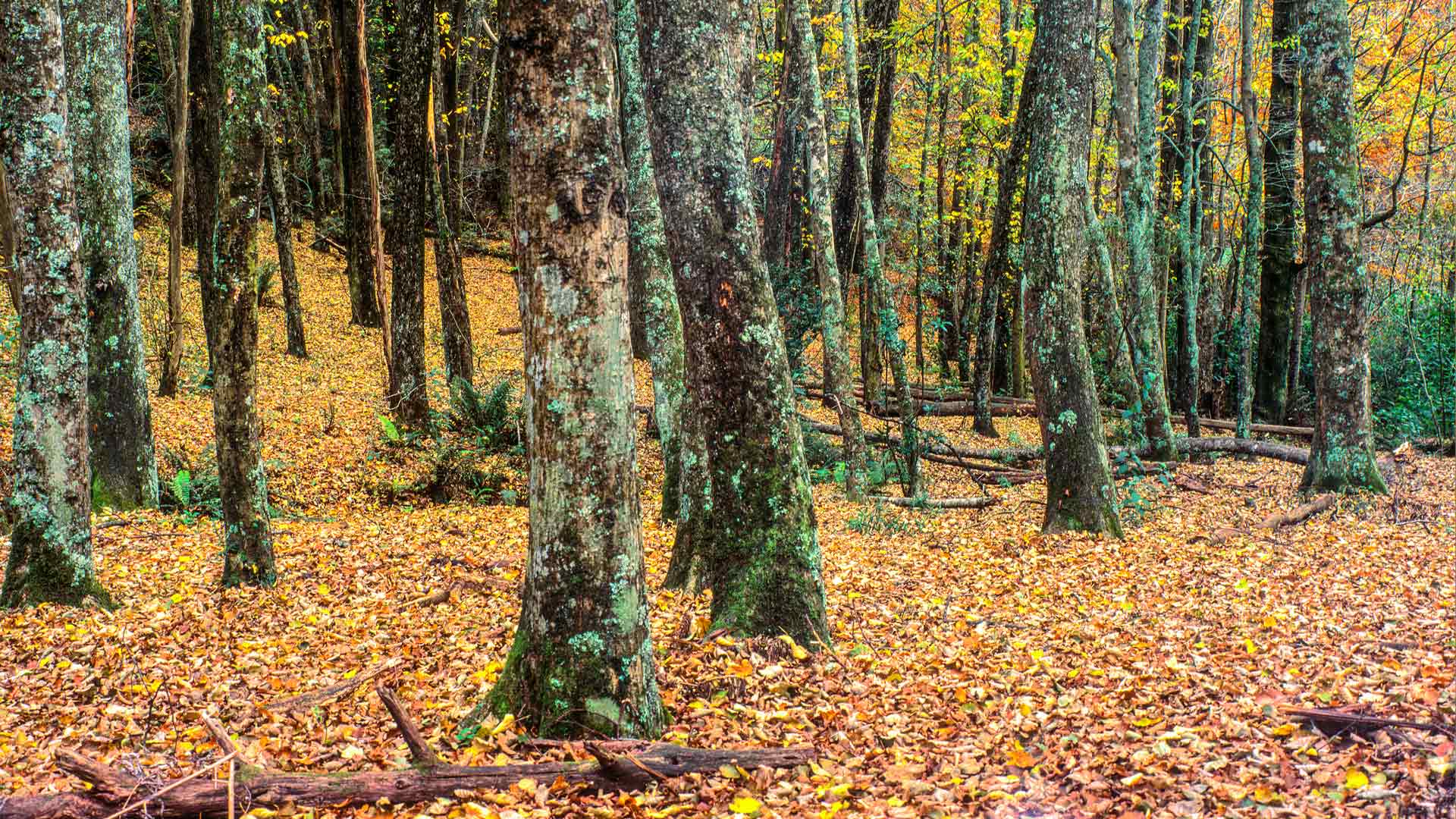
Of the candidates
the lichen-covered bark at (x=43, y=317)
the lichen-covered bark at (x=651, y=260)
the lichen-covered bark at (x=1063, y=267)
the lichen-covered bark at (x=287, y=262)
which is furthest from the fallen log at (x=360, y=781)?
the lichen-covered bark at (x=287, y=262)

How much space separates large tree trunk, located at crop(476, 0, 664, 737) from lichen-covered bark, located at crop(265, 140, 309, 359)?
13.0m

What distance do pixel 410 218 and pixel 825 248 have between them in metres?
6.09

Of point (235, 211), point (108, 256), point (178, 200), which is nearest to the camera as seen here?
point (235, 211)

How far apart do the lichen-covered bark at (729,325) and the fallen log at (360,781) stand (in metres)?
1.38

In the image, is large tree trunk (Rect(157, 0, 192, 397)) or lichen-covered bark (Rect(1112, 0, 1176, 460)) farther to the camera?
lichen-covered bark (Rect(1112, 0, 1176, 460))

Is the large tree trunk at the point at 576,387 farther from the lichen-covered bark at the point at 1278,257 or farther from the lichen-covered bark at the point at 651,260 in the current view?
the lichen-covered bark at the point at 1278,257

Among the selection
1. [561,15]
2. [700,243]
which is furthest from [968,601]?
[561,15]

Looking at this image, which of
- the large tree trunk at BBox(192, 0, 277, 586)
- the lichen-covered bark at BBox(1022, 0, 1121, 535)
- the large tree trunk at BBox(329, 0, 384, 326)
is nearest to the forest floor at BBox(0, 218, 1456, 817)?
the lichen-covered bark at BBox(1022, 0, 1121, 535)

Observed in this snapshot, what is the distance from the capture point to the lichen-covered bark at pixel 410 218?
12.7 metres

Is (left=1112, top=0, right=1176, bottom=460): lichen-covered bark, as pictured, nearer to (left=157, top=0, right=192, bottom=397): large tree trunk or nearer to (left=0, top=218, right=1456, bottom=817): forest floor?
(left=0, top=218, right=1456, bottom=817): forest floor

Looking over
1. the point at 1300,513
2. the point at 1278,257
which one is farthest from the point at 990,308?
the point at 1300,513

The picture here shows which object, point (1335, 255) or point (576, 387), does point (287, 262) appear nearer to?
point (576, 387)

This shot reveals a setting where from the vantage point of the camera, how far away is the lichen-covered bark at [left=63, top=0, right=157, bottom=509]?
8.56 m

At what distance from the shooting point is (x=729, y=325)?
5168 mm
